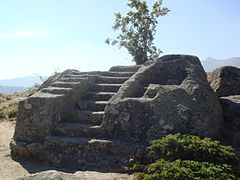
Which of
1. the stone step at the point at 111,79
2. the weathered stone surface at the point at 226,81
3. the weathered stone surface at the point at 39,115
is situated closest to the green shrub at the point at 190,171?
the weathered stone surface at the point at 39,115

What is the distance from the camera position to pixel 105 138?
9555 millimetres

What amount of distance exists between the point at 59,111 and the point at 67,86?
57.8 inches

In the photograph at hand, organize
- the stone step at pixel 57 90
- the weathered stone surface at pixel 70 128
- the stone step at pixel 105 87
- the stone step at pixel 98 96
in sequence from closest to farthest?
the weathered stone surface at pixel 70 128, the stone step at pixel 57 90, the stone step at pixel 98 96, the stone step at pixel 105 87

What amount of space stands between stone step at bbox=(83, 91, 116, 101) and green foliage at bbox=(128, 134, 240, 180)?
381 cm

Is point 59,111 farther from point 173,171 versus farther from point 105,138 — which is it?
point 173,171

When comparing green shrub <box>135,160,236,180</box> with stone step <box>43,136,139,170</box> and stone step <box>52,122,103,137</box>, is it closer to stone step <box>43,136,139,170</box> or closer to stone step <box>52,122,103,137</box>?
stone step <box>43,136,139,170</box>

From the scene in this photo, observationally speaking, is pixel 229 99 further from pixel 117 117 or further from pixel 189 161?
pixel 189 161

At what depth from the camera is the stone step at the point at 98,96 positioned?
11.7 m

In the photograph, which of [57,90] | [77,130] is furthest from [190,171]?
[57,90]

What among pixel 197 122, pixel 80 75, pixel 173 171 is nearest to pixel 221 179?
pixel 173 171

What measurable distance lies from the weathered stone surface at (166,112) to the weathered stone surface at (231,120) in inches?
13.1

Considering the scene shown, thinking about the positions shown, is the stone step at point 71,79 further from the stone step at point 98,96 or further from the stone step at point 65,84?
the stone step at point 98,96

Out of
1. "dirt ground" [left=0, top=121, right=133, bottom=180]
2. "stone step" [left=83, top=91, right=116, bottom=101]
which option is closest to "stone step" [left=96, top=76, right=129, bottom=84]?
"stone step" [left=83, top=91, right=116, bottom=101]

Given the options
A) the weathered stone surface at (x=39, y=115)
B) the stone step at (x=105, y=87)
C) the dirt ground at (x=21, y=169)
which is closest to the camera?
the dirt ground at (x=21, y=169)
